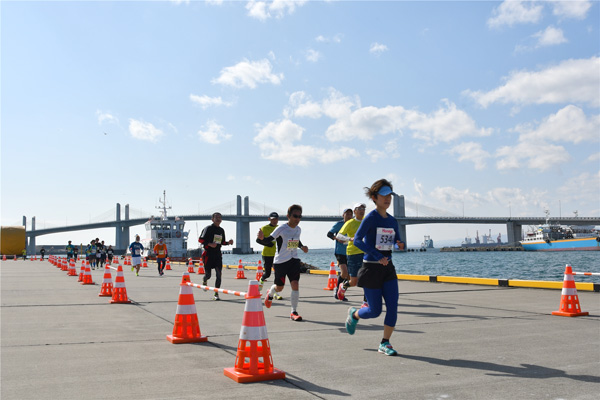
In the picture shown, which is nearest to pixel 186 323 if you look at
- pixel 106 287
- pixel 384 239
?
pixel 384 239

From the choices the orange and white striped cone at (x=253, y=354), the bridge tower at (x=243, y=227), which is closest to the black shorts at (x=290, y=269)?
the orange and white striped cone at (x=253, y=354)

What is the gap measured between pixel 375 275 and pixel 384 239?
1.31 ft

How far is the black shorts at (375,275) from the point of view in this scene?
227 inches

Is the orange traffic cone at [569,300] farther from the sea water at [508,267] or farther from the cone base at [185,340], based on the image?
the sea water at [508,267]

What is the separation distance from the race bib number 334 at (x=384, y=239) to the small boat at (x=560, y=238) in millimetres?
113408

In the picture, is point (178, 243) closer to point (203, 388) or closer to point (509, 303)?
point (509, 303)

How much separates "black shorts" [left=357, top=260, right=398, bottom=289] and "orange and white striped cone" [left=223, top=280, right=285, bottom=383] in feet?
4.73

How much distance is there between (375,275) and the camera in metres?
5.77

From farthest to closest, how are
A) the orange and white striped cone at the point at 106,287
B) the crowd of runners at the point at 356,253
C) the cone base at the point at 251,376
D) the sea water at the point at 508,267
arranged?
the sea water at the point at 508,267 → the orange and white striped cone at the point at 106,287 → the crowd of runners at the point at 356,253 → the cone base at the point at 251,376

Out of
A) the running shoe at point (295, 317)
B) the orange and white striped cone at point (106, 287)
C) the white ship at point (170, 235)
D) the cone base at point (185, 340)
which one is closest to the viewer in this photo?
the cone base at point (185, 340)

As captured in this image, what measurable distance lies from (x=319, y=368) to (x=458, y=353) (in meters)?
1.62

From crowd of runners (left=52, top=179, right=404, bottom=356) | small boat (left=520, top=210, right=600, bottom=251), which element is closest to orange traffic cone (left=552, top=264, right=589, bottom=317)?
crowd of runners (left=52, top=179, right=404, bottom=356)

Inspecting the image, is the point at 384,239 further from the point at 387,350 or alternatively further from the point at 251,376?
the point at 251,376

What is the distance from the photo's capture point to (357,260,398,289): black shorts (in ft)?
18.9
